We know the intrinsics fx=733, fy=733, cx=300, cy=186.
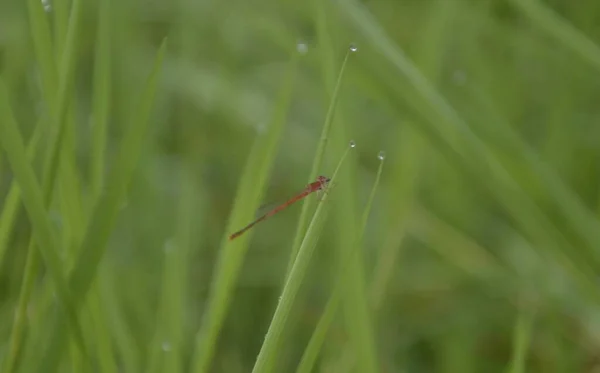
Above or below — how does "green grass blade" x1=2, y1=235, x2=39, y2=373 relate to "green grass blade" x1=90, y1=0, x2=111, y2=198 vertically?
below

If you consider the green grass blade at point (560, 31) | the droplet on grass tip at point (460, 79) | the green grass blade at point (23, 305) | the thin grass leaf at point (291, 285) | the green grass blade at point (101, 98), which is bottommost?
the green grass blade at point (23, 305)

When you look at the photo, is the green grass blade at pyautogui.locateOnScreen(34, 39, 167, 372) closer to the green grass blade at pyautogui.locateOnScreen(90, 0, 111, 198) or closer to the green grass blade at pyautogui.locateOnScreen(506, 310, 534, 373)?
the green grass blade at pyautogui.locateOnScreen(90, 0, 111, 198)

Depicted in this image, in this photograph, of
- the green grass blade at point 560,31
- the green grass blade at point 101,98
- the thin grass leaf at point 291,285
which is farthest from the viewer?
the green grass blade at point 560,31

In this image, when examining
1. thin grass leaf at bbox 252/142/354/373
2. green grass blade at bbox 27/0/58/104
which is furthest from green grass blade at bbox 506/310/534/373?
green grass blade at bbox 27/0/58/104

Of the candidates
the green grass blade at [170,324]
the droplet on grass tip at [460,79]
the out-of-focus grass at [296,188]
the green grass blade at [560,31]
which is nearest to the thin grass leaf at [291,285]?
the out-of-focus grass at [296,188]

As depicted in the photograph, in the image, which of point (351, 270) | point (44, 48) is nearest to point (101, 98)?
point (44, 48)

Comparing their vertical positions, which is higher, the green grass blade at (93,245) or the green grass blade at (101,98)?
the green grass blade at (101,98)

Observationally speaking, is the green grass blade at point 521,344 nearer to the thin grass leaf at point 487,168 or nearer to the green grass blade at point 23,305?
the thin grass leaf at point 487,168

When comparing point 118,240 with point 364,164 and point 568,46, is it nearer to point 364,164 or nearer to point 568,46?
point 364,164

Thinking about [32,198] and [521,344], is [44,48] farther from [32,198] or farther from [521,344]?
[521,344]
